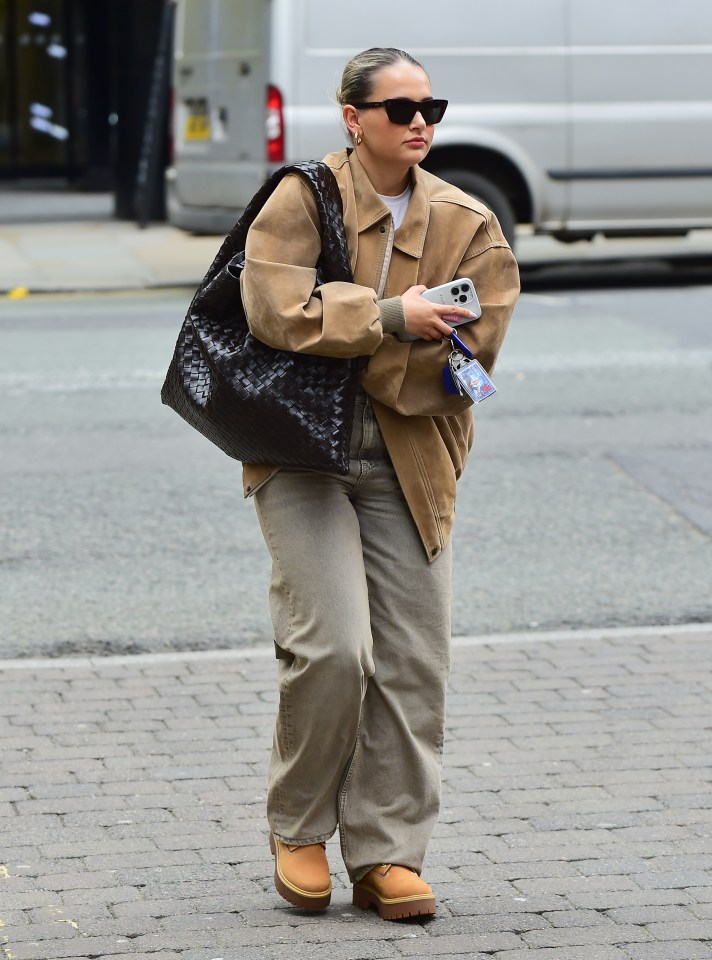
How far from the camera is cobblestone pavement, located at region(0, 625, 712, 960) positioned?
345 cm

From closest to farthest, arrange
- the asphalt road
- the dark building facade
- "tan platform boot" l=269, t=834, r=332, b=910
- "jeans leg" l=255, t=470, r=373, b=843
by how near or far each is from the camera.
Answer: "jeans leg" l=255, t=470, r=373, b=843, "tan platform boot" l=269, t=834, r=332, b=910, the asphalt road, the dark building facade

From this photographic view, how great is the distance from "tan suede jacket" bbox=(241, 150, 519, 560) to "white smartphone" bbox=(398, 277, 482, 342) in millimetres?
51

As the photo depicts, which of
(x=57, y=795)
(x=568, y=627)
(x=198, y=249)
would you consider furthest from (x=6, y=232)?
(x=57, y=795)

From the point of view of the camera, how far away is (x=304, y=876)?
138 inches

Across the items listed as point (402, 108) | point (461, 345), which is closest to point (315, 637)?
point (461, 345)

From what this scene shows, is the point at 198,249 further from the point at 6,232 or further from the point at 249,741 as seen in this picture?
the point at 249,741

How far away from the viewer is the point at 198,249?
16547 millimetres

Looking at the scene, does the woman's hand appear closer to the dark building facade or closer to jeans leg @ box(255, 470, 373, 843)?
jeans leg @ box(255, 470, 373, 843)

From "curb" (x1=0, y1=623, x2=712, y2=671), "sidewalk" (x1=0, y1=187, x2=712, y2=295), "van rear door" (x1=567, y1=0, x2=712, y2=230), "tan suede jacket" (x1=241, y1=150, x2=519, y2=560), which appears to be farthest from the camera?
"sidewalk" (x1=0, y1=187, x2=712, y2=295)

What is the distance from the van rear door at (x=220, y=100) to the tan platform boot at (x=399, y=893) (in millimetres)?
9889

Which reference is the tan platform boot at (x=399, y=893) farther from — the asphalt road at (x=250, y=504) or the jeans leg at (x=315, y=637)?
the asphalt road at (x=250, y=504)

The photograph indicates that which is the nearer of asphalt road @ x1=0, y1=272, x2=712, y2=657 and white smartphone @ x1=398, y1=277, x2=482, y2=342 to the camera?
white smartphone @ x1=398, y1=277, x2=482, y2=342

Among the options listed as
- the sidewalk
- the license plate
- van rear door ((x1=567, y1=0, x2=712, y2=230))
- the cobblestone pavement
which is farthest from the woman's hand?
the license plate

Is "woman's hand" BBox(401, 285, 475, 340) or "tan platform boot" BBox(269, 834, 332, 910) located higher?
"woman's hand" BBox(401, 285, 475, 340)
